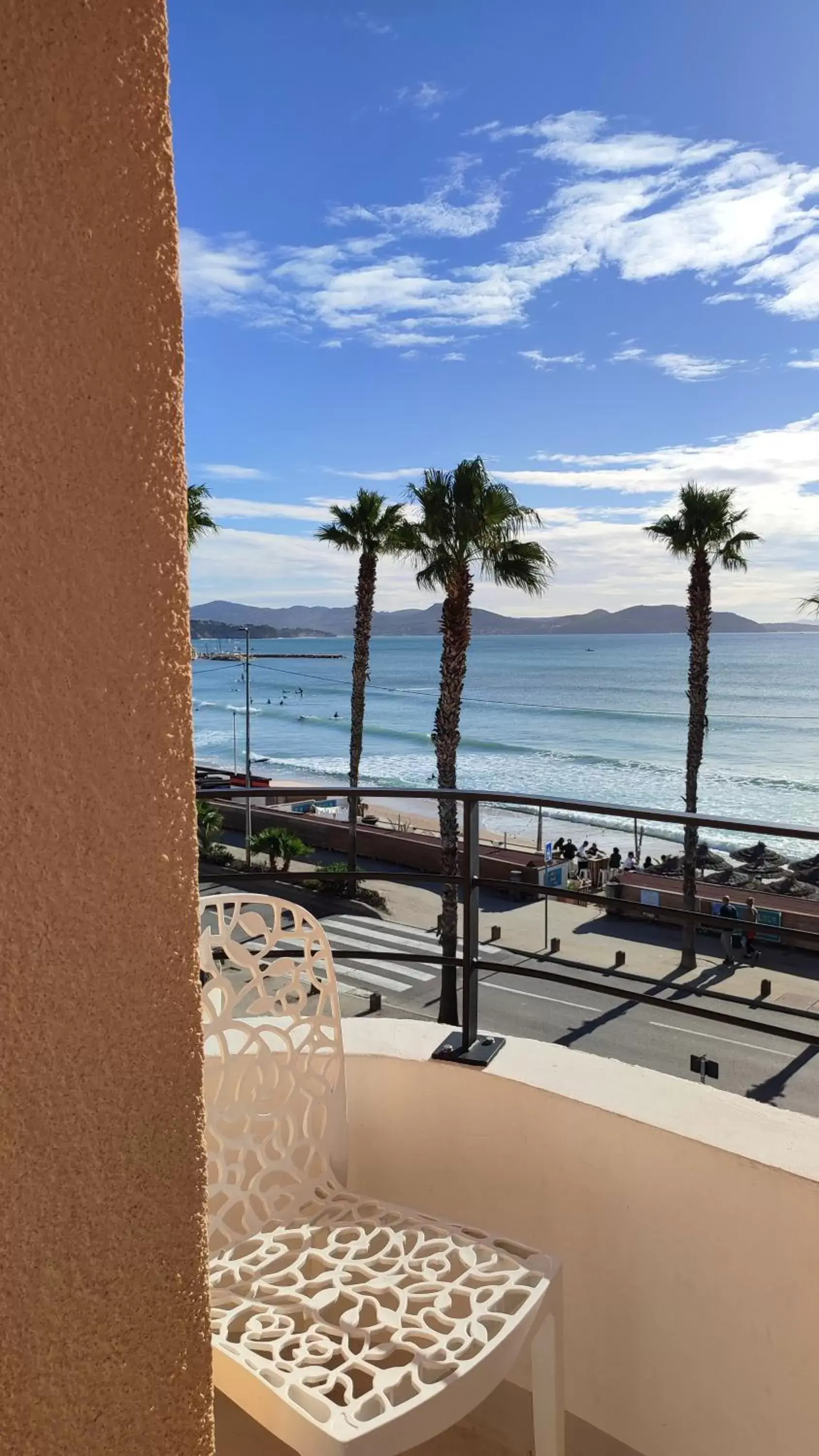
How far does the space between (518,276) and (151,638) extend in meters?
47.2

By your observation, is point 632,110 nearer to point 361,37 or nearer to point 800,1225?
point 361,37

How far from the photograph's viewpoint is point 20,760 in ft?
1.72

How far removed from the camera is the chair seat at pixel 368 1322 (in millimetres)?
1060

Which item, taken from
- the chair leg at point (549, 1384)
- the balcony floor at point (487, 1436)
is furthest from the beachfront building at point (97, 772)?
the balcony floor at point (487, 1436)

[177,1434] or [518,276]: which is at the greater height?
[518,276]

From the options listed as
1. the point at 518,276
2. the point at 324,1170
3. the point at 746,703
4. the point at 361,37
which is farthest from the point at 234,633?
the point at 324,1170

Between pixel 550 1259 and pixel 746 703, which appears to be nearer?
pixel 550 1259

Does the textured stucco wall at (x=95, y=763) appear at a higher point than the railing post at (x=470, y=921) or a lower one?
higher

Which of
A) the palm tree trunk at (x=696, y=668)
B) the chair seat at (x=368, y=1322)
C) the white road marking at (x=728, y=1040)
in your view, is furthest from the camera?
the palm tree trunk at (x=696, y=668)

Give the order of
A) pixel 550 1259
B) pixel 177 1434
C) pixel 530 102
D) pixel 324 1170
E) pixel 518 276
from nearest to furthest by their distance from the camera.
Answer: pixel 177 1434 < pixel 550 1259 < pixel 324 1170 < pixel 530 102 < pixel 518 276

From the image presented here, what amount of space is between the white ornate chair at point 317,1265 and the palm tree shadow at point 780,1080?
454 inches

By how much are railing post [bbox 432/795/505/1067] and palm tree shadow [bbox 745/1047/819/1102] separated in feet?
36.5

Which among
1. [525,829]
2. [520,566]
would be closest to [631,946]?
[520,566]

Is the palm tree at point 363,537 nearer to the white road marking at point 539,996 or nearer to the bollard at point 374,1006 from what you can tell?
the white road marking at point 539,996
